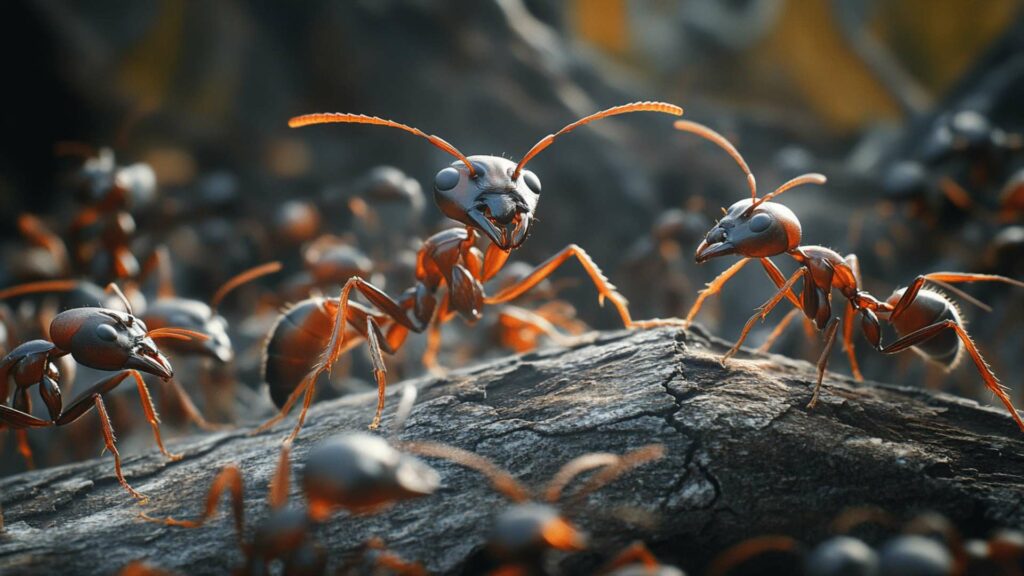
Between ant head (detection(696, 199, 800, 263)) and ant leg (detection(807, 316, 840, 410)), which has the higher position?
ant head (detection(696, 199, 800, 263))

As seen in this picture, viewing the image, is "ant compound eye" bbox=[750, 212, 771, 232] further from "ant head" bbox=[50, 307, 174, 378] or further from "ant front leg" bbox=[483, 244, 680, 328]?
"ant head" bbox=[50, 307, 174, 378]

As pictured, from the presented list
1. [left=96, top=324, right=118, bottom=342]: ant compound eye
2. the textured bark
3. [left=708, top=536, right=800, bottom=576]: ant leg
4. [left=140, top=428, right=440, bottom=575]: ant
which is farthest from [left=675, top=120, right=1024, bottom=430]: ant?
[left=96, top=324, right=118, bottom=342]: ant compound eye

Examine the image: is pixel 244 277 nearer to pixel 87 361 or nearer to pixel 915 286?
pixel 87 361

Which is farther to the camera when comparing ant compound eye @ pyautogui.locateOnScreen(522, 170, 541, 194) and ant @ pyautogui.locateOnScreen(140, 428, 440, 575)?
ant compound eye @ pyautogui.locateOnScreen(522, 170, 541, 194)

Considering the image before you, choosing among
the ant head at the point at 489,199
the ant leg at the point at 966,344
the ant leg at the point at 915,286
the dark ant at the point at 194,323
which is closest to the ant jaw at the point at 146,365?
the dark ant at the point at 194,323

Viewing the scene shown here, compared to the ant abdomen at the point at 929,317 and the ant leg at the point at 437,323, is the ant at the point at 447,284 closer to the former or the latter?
the ant leg at the point at 437,323

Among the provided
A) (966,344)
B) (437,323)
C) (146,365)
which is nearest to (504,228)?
(437,323)

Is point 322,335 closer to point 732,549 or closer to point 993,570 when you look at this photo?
point 732,549

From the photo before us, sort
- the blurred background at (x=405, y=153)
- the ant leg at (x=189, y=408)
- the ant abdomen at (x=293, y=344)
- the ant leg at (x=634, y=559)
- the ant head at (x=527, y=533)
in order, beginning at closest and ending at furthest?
1. the ant head at (x=527, y=533)
2. the ant leg at (x=634, y=559)
3. the ant abdomen at (x=293, y=344)
4. the ant leg at (x=189, y=408)
5. the blurred background at (x=405, y=153)
